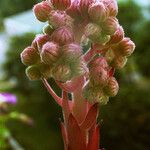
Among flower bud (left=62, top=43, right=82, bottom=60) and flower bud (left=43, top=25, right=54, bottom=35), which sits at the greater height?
flower bud (left=43, top=25, right=54, bottom=35)

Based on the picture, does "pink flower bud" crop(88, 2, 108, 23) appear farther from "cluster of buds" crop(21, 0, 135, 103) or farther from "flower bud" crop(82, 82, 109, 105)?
"flower bud" crop(82, 82, 109, 105)

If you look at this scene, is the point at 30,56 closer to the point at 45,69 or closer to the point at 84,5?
the point at 45,69

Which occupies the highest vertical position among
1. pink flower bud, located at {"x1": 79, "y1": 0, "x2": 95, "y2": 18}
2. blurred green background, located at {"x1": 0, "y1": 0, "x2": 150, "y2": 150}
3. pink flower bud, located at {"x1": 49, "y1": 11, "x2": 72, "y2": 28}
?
pink flower bud, located at {"x1": 79, "y1": 0, "x2": 95, "y2": 18}

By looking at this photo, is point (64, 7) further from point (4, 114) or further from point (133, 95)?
point (133, 95)

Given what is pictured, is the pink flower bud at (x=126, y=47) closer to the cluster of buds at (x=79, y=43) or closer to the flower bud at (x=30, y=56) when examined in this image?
the cluster of buds at (x=79, y=43)

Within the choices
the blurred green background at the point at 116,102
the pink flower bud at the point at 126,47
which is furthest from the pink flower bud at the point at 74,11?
the blurred green background at the point at 116,102

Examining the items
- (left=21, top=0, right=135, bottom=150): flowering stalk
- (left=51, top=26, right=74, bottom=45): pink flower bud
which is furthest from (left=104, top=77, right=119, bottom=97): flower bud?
(left=51, top=26, right=74, bottom=45): pink flower bud

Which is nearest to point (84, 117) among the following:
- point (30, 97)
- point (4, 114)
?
point (4, 114)
